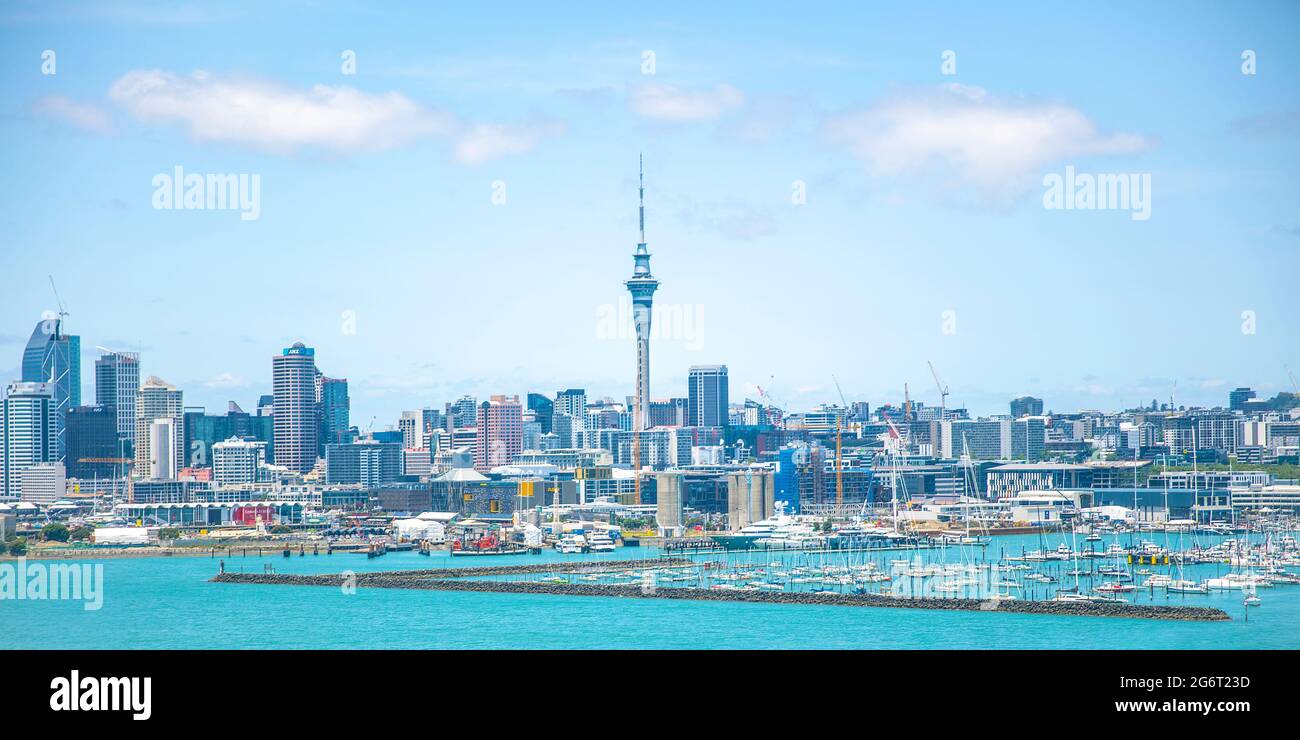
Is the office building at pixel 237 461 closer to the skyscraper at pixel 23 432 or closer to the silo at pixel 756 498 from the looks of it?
the skyscraper at pixel 23 432

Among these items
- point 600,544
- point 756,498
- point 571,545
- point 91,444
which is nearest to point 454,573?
point 600,544

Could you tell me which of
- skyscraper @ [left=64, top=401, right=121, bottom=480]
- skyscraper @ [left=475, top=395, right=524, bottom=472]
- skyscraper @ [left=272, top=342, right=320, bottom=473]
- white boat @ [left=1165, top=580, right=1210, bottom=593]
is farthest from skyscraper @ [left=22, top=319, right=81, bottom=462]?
white boat @ [left=1165, top=580, right=1210, bottom=593]

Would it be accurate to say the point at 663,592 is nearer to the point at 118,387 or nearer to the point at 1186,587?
the point at 1186,587

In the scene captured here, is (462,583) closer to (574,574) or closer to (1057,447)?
(574,574)

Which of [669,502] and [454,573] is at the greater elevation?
[669,502]

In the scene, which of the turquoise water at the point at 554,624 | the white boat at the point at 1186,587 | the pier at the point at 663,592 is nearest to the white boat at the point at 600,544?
the pier at the point at 663,592

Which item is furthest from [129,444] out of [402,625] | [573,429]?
[402,625]

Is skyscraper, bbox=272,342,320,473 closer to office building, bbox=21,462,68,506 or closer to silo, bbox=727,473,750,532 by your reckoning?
office building, bbox=21,462,68,506
